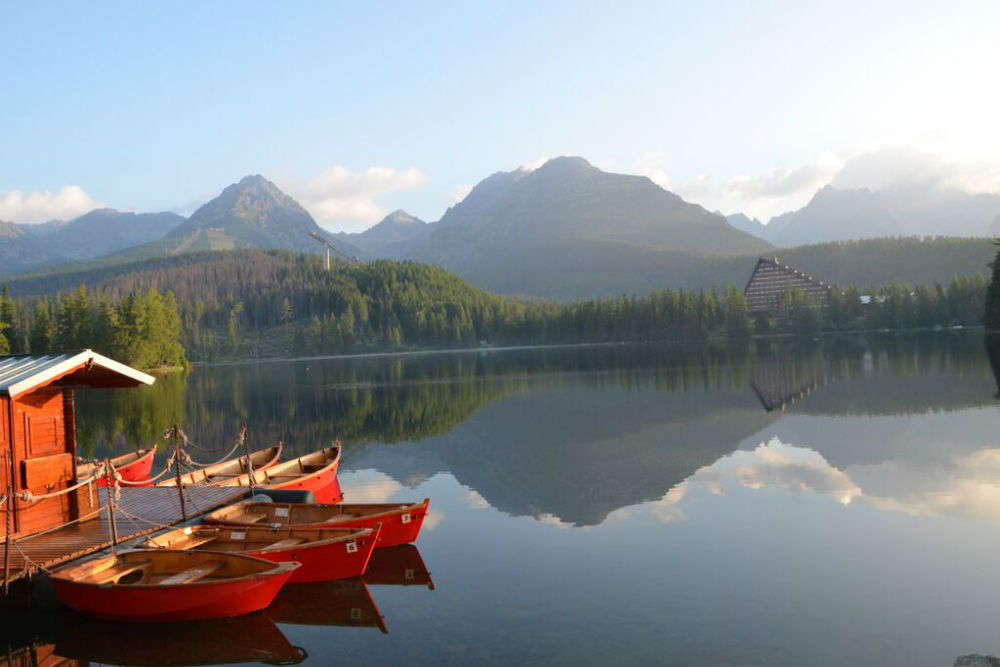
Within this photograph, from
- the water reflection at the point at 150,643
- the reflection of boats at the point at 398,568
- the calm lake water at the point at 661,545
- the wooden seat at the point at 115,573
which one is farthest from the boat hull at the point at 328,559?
the wooden seat at the point at 115,573

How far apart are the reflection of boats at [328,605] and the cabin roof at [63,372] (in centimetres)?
790

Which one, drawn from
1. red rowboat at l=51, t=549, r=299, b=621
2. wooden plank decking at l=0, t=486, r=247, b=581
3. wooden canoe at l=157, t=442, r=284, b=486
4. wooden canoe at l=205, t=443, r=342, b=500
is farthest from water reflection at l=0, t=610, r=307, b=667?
wooden canoe at l=157, t=442, r=284, b=486

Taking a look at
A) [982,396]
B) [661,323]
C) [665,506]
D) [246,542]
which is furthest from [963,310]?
[246,542]

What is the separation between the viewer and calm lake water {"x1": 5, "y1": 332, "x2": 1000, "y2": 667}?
49.5 ft

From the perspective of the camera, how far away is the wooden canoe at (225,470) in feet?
103

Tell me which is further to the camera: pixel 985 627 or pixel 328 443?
pixel 328 443

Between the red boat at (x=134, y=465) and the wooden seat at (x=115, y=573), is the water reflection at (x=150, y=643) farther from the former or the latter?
the red boat at (x=134, y=465)

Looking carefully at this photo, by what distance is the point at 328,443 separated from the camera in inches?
1773

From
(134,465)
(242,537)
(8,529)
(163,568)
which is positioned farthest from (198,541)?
(134,465)

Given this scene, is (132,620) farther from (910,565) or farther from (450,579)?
(910,565)

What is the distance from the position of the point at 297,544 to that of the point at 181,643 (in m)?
3.97

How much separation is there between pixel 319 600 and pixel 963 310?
178 m

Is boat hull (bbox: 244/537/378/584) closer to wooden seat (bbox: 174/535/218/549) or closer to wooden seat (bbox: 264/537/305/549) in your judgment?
wooden seat (bbox: 264/537/305/549)

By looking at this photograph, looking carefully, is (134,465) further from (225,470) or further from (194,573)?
(194,573)
